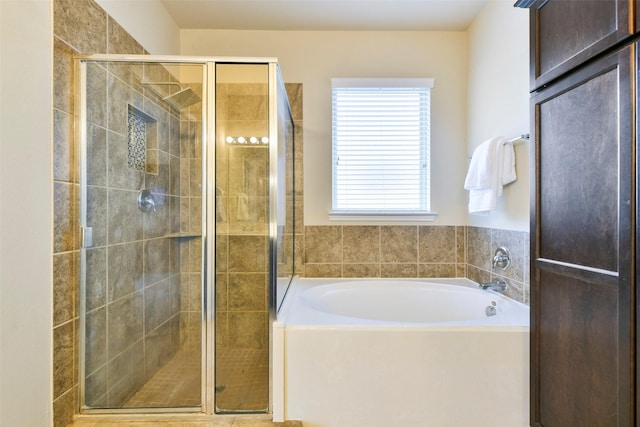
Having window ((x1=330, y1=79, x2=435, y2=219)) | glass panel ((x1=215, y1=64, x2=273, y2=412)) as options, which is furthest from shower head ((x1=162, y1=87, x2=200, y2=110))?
window ((x1=330, y1=79, x2=435, y2=219))

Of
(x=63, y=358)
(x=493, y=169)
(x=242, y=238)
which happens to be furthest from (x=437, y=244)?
(x=63, y=358)

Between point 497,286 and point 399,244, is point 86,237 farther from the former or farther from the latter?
point 497,286

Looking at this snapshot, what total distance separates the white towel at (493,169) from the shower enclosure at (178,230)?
1205 millimetres

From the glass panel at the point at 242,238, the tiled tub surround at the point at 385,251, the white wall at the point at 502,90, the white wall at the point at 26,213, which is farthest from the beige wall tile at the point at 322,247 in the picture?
the white wall at the point at 26,213

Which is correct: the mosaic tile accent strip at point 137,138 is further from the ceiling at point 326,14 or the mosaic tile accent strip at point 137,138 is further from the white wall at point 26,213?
the ceiling at point 326,14

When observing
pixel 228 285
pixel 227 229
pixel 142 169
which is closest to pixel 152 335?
pixel 228 285

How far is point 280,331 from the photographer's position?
1.43 metres

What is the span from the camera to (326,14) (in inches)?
87.2

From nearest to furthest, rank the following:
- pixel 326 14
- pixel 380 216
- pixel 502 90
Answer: pixel 502 90 → pixel 326 14 → pixel 380 216

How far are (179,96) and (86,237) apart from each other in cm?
85

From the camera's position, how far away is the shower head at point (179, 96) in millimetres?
1621

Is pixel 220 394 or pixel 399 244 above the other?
pixel 399 244

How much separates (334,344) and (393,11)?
2.22 m

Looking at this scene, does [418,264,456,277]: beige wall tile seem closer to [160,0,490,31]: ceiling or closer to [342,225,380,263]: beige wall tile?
[342,225,380,263]: beige wall tile
